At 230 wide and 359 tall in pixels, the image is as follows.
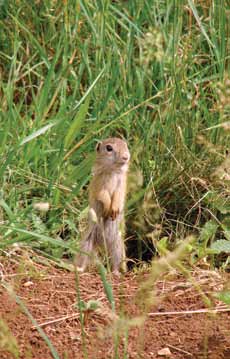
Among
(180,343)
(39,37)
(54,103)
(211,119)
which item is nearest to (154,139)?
(211,119)

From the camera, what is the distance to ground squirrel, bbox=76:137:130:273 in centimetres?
489

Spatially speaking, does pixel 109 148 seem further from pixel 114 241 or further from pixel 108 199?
pixel 114 241

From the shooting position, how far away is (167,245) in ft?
16.6

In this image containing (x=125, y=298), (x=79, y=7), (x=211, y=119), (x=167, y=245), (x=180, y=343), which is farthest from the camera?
(x=79, y=7)

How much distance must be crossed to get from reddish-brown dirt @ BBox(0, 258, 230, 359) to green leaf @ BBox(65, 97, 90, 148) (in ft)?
2.95

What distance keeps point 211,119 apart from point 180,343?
74.6 inches

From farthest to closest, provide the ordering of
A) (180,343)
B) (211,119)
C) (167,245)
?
(211,119), (167,245), (180,343)

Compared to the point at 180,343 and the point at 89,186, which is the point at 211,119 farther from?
the point at 180,343

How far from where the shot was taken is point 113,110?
562 centimetres

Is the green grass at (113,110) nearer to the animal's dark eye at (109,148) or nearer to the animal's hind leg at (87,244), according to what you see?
the animal's hind leg at (87,244)

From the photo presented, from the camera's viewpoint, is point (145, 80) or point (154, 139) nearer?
point (154, 139)

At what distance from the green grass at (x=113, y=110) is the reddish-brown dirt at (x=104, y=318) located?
0.38 meters

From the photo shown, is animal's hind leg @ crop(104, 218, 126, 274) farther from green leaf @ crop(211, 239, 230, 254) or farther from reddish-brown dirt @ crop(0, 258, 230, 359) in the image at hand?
green leaf @ crop(211, 239, 230, 254)

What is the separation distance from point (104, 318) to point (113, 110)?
1.92 m
